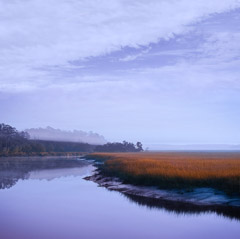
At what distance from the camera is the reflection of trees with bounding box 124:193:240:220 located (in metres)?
18.8

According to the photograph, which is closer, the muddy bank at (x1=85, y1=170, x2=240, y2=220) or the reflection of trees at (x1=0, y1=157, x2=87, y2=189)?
the muddy bank at (x1=85, y1=170, x2=240, y2=220)

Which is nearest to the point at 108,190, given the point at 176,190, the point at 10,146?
the point at 176,190

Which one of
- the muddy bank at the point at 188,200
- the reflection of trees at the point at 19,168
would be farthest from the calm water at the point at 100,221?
the reflection of trees at the point at 19,168

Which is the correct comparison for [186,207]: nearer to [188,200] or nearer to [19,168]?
[188,200]

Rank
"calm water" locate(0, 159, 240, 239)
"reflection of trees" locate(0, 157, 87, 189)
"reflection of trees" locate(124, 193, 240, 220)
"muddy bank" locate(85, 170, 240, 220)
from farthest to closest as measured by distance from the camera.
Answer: "reflection of trees" locate(0, 157, 87, 189)
"muddy bank" locate(85, 170, 240, 220)
"reflection of trees" locate(124, 193, 240, 220)
"calm water" locate(0, 159, 240, 239)

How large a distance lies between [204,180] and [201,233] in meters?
11.1

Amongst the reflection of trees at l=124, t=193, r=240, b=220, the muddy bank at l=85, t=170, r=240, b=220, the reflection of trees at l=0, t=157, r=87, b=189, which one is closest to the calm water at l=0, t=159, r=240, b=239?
the reflection of trees at l=124, t=193, r=240, b=220

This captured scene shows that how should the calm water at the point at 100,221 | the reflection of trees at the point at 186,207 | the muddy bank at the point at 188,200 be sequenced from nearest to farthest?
the calm water at the point at 100,221 → the reflection of trees at the point at 186,207 → the muddy bank at the point at 188,200

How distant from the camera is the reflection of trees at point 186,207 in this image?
18777 mm

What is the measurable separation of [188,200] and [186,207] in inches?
73.3

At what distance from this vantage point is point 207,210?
1962cm

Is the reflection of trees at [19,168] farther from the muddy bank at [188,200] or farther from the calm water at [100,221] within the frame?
the muddy bank at [188,200]

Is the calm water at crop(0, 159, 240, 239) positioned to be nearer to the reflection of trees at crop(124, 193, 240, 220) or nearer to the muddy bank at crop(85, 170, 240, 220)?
the reflection of trees at crop(124, 193, 240, 220)

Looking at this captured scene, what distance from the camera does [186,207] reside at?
67.8ft
